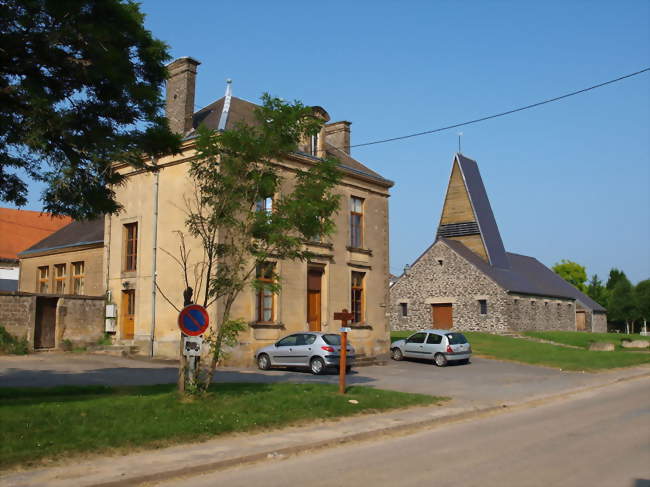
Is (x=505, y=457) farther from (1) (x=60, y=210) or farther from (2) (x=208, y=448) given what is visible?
(1) (x=60, y=210)

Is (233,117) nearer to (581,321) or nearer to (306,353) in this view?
(306,353)

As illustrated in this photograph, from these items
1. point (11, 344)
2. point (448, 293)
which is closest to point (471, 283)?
point (448, 293)

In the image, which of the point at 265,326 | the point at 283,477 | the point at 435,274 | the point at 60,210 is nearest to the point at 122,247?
the point at 265,326

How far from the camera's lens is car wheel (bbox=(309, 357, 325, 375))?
70.2 feet

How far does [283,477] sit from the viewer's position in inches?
312

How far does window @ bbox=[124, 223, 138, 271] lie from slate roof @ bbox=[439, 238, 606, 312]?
95.0 feet

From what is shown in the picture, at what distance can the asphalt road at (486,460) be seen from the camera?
7.60 meters

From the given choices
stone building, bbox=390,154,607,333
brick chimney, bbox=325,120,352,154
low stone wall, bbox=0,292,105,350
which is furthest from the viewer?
stone building, bbox=390,154,607,333

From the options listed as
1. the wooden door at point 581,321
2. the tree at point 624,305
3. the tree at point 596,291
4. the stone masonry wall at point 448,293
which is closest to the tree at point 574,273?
the tree at point 596,291

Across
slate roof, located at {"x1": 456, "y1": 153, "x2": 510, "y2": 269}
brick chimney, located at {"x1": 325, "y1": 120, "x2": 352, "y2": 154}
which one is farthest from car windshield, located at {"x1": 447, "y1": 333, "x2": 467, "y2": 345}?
slate roof, located at {"x1": 456, "y1": 153, "x2": 510, "y2": 269}

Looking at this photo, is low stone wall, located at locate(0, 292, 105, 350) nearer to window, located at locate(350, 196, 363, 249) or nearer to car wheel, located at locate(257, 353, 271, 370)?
car wheel, located at locate(257, 353, 271, 370)

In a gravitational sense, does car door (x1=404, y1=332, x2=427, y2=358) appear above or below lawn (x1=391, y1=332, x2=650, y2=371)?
above

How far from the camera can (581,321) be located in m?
63.6

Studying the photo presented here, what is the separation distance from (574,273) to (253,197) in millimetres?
95333
